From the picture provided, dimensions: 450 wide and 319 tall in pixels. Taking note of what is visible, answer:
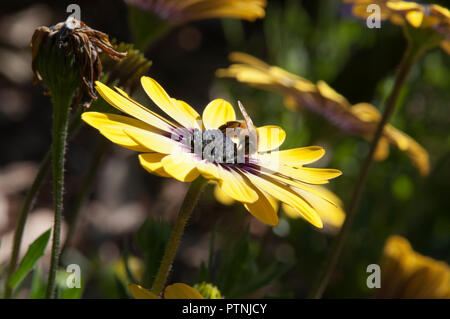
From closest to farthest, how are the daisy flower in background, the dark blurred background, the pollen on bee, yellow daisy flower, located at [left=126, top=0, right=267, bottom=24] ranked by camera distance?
the pollen on bee < the daisy flower in background < yellow daisy flower, located at [left=126, top=0, right=267, bottom=24] < the dark blurred background

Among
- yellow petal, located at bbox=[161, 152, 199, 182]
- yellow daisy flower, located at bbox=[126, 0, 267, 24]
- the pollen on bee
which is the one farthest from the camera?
yellow daisy flower, located at bbox=[126, 0, 267, 24]

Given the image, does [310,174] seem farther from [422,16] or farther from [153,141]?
[422,16]

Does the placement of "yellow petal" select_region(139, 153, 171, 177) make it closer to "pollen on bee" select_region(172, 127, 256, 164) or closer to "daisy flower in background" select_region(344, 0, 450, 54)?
"pollen on bee" select_region(172, 127, 256, 164)

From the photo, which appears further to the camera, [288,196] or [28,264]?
[28,264]

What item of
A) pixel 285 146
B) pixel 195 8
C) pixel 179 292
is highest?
pixel 195 8

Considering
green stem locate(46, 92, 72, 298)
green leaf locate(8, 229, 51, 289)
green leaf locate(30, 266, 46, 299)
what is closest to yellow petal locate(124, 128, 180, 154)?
green stem locate(46, 92, 72, 298)

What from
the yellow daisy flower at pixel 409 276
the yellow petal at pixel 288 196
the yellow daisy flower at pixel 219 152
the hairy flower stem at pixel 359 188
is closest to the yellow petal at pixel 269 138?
the yellow daisy flower at pixel 219 152

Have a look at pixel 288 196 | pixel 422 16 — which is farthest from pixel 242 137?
pixel 422 16
